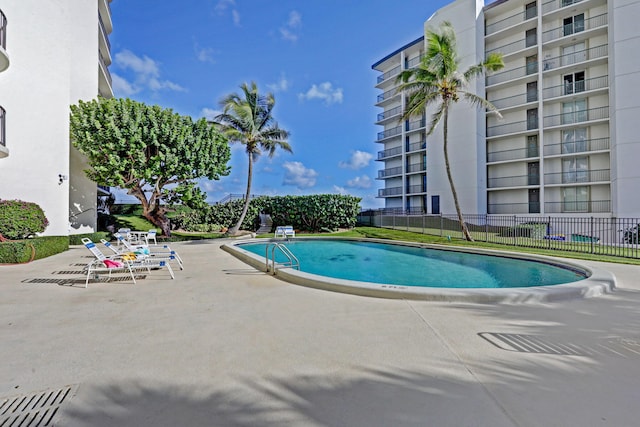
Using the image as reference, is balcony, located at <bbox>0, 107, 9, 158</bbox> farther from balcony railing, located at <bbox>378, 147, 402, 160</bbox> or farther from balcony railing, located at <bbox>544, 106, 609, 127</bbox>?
balcony railing, located at <bbox>544, 106, 609, 127</bbox>

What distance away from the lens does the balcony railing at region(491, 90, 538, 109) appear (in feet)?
84.3

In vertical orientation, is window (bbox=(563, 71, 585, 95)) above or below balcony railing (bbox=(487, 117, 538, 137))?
above

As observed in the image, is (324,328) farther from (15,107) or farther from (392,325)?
(15,107)

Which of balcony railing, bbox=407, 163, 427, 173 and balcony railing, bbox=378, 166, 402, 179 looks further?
balcony railing, bbox=378, 166, 402, 179

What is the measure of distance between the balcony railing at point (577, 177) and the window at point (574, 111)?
159 inches

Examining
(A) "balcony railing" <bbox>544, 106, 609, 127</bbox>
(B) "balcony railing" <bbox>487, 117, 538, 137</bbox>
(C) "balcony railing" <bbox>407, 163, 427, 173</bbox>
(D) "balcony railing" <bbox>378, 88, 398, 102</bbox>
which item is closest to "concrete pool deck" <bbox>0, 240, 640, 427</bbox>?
(A) "balcony railing" <bbox>544, 106, 609, 127</bbox>

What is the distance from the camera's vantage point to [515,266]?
33.1ft

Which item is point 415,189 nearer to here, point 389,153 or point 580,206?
point 389,153

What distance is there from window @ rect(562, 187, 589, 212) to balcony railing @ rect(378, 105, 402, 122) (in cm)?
1794

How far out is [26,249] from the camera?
1004 cm

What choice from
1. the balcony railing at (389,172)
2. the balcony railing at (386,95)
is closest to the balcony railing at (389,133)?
the balcony railing at (386,95)

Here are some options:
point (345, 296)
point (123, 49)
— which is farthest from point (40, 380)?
point (123, 49)

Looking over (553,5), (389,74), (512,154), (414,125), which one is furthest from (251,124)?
(553,5)

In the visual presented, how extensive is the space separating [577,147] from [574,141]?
545mm
